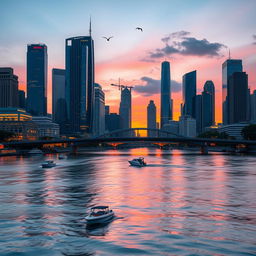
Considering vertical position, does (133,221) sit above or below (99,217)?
below

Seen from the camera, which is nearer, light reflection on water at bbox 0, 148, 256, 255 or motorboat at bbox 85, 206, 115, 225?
light reflection on water at bbox 0, 148, 256, 255

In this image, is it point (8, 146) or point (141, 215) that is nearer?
point (141, 215)

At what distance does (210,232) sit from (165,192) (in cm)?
2177

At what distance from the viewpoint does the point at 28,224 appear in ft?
97.4

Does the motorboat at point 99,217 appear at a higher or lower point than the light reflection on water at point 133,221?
higher

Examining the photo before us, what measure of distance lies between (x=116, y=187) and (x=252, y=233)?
1172 inches

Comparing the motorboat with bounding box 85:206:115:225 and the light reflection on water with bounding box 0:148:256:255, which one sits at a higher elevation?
the motorboat with bounding box 85:206:115:225

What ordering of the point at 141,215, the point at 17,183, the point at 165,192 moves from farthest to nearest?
the point at 17,183
the point at 165,192
the point at 141,215

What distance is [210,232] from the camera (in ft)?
88.6

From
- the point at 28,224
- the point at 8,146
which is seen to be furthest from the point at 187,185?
the point at 8,146

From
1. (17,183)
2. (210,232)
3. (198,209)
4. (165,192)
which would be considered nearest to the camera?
(210,232)

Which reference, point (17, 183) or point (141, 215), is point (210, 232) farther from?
point (17, 183)

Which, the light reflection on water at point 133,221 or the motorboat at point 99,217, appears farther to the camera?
the motorboat at point 99,217

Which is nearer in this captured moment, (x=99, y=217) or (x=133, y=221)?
(x=99, y=217)
